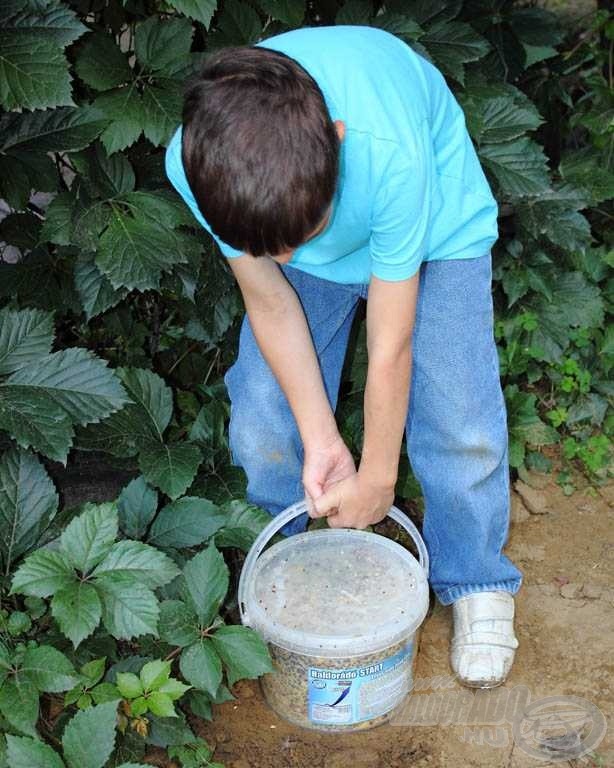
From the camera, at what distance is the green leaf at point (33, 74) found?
1.83 m

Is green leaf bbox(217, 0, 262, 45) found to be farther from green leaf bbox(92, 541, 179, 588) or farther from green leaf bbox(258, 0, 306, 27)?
green leaf bbox(92, 541, 179, 588)

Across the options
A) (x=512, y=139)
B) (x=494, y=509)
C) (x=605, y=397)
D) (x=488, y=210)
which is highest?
(x=488, y=210)

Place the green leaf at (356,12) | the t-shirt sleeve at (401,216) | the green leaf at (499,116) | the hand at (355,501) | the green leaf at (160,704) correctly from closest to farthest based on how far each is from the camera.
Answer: the t-shirt sleeve at (401,216) < the green leaf at (160,704) < the hand at (355,501) < the green leaf at (356,12) < the green leaf at (499,116)

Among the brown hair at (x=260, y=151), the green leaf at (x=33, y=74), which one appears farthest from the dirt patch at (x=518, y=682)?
the green leaf at (x=33, y=74)

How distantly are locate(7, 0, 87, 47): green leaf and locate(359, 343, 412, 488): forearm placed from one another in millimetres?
824

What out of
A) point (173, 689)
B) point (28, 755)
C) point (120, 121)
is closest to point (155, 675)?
point (173, 689)

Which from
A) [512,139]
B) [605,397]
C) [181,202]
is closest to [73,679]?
[181,202]

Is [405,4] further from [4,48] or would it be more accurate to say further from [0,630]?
[0,630]

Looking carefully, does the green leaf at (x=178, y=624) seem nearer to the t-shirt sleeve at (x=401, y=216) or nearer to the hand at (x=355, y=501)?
the hand at (x=355, y=501)

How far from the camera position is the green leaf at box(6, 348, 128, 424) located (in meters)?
1.91

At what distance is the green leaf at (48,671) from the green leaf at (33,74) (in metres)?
0.96

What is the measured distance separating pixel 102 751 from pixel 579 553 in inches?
55.0

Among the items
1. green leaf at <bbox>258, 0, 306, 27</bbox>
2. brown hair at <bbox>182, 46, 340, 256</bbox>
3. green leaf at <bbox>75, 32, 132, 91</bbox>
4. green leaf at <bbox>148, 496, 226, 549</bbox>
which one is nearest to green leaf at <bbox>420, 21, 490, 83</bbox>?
green leaf at <bbox>258, 0, 306, 27</bbox>

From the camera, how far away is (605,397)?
3.09 m
